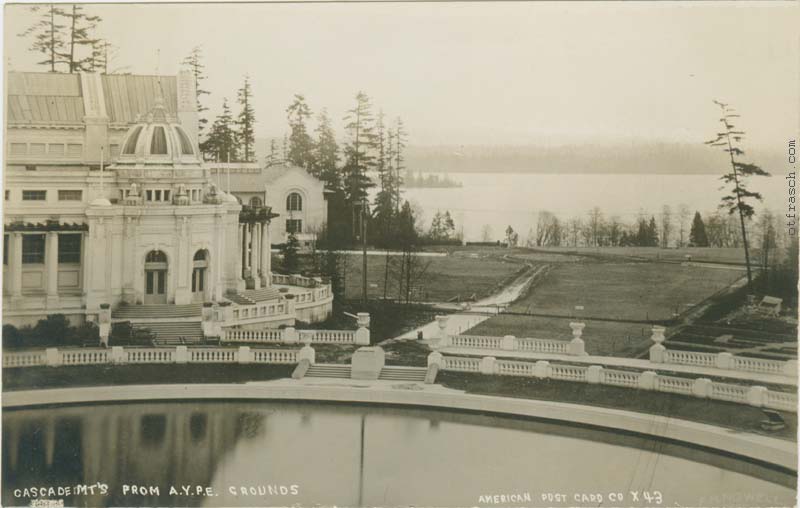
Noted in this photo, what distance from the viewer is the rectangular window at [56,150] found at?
20.0m

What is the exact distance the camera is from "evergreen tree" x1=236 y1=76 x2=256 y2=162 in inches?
768

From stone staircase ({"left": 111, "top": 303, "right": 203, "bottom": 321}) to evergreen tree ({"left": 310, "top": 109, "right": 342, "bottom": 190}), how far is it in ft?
10.5

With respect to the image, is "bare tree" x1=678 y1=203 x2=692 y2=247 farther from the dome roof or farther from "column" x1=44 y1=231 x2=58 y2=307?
"column" x1=44 y1=231 x2=58 y2=307

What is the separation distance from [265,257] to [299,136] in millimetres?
2659

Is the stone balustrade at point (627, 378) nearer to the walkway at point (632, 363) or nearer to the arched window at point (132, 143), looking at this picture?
the walkway at point (632, 363)

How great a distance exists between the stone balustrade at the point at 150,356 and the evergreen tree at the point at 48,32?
190 inches

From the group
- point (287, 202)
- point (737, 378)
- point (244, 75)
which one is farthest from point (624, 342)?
point (244, 75)

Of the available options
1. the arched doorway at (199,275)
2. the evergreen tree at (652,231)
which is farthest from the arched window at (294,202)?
the evergreen tree at (652,231)

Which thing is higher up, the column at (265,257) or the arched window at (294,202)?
the arched window at (294,202)

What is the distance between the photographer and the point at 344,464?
702 inches

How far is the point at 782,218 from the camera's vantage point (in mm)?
18750

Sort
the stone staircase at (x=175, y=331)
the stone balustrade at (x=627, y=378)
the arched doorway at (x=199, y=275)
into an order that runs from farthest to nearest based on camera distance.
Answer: the arched doorway at (x=199, y=275) < the stone staircase at (x=175, y=331) < the stone balustrade at (x=627, y=378)

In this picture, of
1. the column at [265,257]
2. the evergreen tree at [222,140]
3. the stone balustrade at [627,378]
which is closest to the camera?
the stone balustrade at [627,378]

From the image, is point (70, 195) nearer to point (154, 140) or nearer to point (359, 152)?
point (154, 140)
